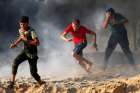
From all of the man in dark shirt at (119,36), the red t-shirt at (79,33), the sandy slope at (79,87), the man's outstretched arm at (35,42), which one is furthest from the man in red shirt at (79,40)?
the man's outstretched arm at (35,42)

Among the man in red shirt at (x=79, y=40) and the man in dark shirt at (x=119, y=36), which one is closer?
the man in red shirt at (x=79, y=40)

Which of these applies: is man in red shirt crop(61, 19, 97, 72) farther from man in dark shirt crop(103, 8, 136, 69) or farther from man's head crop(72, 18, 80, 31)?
man in dark shirt crop(103, 8, 136, 69)

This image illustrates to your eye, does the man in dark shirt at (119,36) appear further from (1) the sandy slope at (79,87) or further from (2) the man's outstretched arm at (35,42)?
(2) the man's outstretched arm at (35,42)

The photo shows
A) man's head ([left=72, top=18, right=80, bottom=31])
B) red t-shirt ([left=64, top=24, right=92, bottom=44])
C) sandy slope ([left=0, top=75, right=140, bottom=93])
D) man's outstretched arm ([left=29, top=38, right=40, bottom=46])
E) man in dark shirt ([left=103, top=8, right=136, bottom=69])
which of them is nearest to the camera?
sandy slope ([left=0, top=75, right=140, bottom=93])

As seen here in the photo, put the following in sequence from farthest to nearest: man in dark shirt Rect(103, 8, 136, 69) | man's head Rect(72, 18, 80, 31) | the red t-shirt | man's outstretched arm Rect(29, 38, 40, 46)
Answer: man in dark shirt Rect(103, 8, 136, 69)
the red t-shirt
man's head Rect(72, 18, 80, 31)
man's outstretched arm Rect(29, 38, 40, 46)

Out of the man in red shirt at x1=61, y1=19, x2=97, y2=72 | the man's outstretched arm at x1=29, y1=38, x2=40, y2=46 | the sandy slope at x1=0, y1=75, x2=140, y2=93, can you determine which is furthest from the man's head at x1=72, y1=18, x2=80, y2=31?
the man's outstretched arm at x1=29, y1=38, x2=40, y2=46

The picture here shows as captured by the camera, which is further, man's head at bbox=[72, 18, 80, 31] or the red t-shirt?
the red t-shirt

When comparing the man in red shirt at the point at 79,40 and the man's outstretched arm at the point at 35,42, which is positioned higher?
the man in red shirt at the point at 79,40

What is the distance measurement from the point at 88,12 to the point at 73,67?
11.3ft

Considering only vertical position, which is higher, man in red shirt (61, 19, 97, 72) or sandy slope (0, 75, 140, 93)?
man in red shirt (61, 19, 97, 72)

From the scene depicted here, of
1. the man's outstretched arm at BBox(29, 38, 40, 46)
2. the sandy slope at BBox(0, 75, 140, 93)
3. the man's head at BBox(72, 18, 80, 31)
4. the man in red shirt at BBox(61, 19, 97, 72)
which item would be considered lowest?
the sandy slope at BBox(0, 75, 140, 93)

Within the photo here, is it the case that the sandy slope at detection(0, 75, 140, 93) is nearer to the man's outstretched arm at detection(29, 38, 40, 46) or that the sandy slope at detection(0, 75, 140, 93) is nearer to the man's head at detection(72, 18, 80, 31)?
the man's outstretched arm at detection(29, 38, 40, 46)

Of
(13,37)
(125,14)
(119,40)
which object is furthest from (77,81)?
(13,37)

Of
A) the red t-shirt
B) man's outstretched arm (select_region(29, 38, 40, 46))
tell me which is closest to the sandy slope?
man's outstretched arm (select_region(29, 38, 40, 46))
